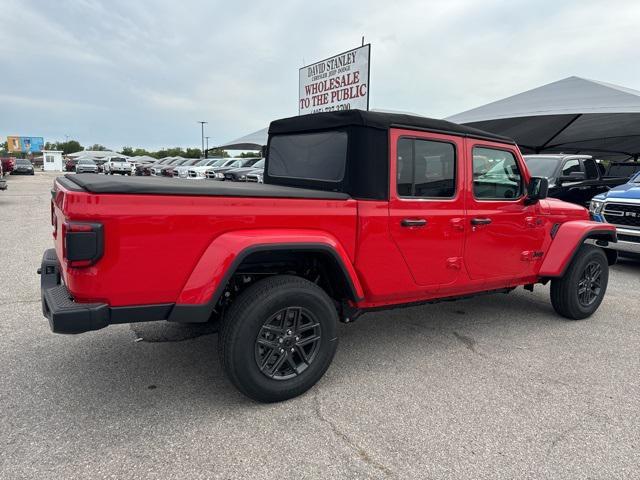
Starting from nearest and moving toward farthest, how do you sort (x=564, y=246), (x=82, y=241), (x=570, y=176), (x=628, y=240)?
(x=82, y=241) → (x=564, y=246) → (x=628, y=240) → (x=570, y=176)

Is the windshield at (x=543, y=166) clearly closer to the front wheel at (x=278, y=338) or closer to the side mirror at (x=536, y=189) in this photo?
the side mirror at (x=536, y=189)

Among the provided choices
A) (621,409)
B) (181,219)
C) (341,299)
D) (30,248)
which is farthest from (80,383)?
(30,248)

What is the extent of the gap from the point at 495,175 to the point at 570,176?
6254 millimetres

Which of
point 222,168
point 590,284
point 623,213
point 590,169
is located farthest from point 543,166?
point 222,168

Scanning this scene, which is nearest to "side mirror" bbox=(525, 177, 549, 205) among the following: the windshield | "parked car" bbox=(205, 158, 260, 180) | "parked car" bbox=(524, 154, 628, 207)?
"parked car" bbox=(524, 154, 628, 207)

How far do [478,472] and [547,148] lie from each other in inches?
881

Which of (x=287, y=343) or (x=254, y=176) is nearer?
(x=287, y=343)

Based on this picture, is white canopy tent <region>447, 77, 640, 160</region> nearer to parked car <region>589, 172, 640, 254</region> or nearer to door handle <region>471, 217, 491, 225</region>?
parked car <region>589, 172, 640, 254</region>

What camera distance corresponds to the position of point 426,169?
11.1ft

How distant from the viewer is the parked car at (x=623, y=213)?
6.70 metres

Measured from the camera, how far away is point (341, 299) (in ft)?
10.5

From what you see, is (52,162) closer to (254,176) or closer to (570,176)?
(254,176)

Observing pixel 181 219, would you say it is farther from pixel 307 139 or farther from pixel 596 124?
pixel 596 124

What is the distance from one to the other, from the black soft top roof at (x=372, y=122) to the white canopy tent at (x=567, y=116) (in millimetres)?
11485
